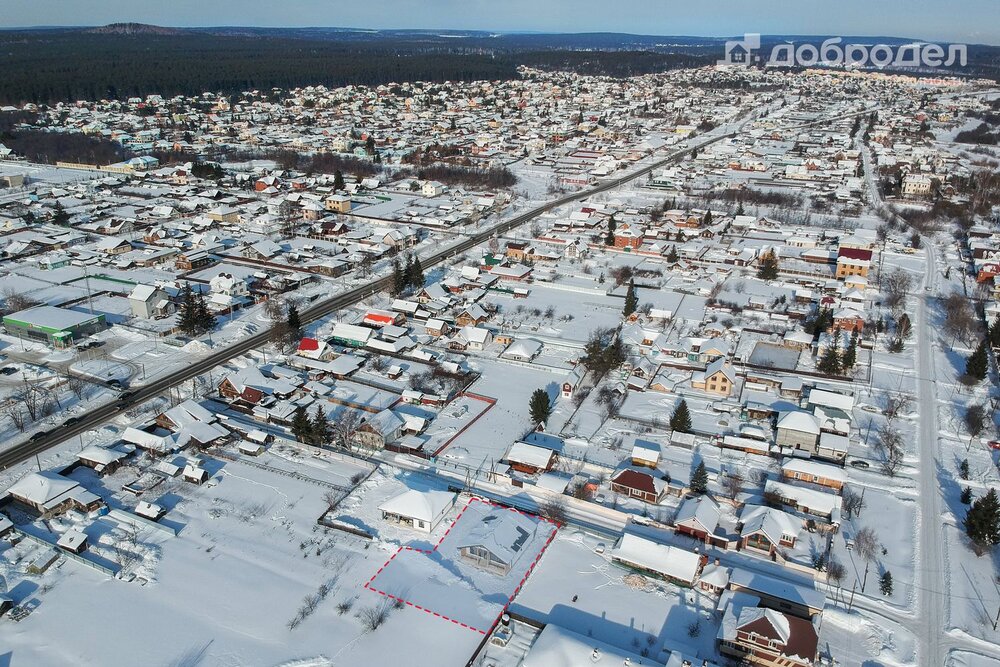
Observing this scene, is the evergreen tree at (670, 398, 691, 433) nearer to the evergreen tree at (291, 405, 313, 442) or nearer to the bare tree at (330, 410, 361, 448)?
the bare tree at (330, 410, 361, 448)

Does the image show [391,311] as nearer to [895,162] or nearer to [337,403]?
[337,403]

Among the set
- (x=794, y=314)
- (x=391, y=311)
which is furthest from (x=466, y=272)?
(x=794, y=314)

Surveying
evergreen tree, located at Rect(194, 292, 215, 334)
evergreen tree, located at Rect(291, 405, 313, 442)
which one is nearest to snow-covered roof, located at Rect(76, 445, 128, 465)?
evergreen tree, located at Rect(291, 405, 313, 442)

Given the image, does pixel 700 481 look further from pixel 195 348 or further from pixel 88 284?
pixel 88 284

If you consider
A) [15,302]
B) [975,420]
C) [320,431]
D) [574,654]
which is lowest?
[574,654]

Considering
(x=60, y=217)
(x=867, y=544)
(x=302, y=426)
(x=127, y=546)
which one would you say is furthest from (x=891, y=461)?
(x=60, y=217)
